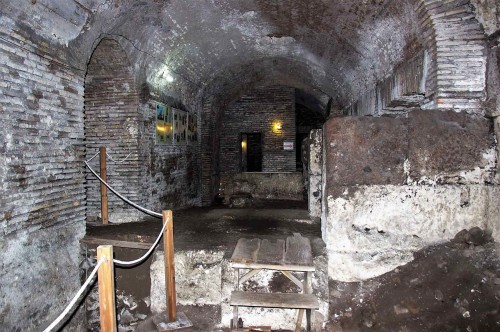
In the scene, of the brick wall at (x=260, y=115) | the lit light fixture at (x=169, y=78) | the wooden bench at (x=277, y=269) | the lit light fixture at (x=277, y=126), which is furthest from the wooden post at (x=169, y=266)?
the lit light fixture at (x=277, y=126)

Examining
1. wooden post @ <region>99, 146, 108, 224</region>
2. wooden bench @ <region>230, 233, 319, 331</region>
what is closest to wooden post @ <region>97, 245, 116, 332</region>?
wooden bench @ <region>230, 233, 319, 331</region>

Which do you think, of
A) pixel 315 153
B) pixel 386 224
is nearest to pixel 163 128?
pixel 315 153

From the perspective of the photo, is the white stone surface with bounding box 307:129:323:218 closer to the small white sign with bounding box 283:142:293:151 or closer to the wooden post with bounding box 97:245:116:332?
the wooden post with bounding box 97:245:116:332

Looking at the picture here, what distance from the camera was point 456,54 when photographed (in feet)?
12.2

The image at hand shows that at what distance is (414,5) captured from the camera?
3.91 m

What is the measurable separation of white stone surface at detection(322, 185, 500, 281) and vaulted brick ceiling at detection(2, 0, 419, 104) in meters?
2.04

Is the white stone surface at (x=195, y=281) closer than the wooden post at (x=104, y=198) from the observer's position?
Yes

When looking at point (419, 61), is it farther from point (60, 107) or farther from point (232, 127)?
point (232, 127)

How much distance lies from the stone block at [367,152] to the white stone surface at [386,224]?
12 centimetres

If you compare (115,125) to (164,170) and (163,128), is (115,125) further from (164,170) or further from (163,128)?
(164,170)

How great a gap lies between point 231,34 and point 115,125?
2758 millimetres

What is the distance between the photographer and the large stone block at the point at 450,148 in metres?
3.62

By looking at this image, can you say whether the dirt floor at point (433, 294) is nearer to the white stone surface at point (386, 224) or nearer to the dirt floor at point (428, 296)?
the dirt floor at point (428, 296)

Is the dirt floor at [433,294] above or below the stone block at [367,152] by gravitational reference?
below
